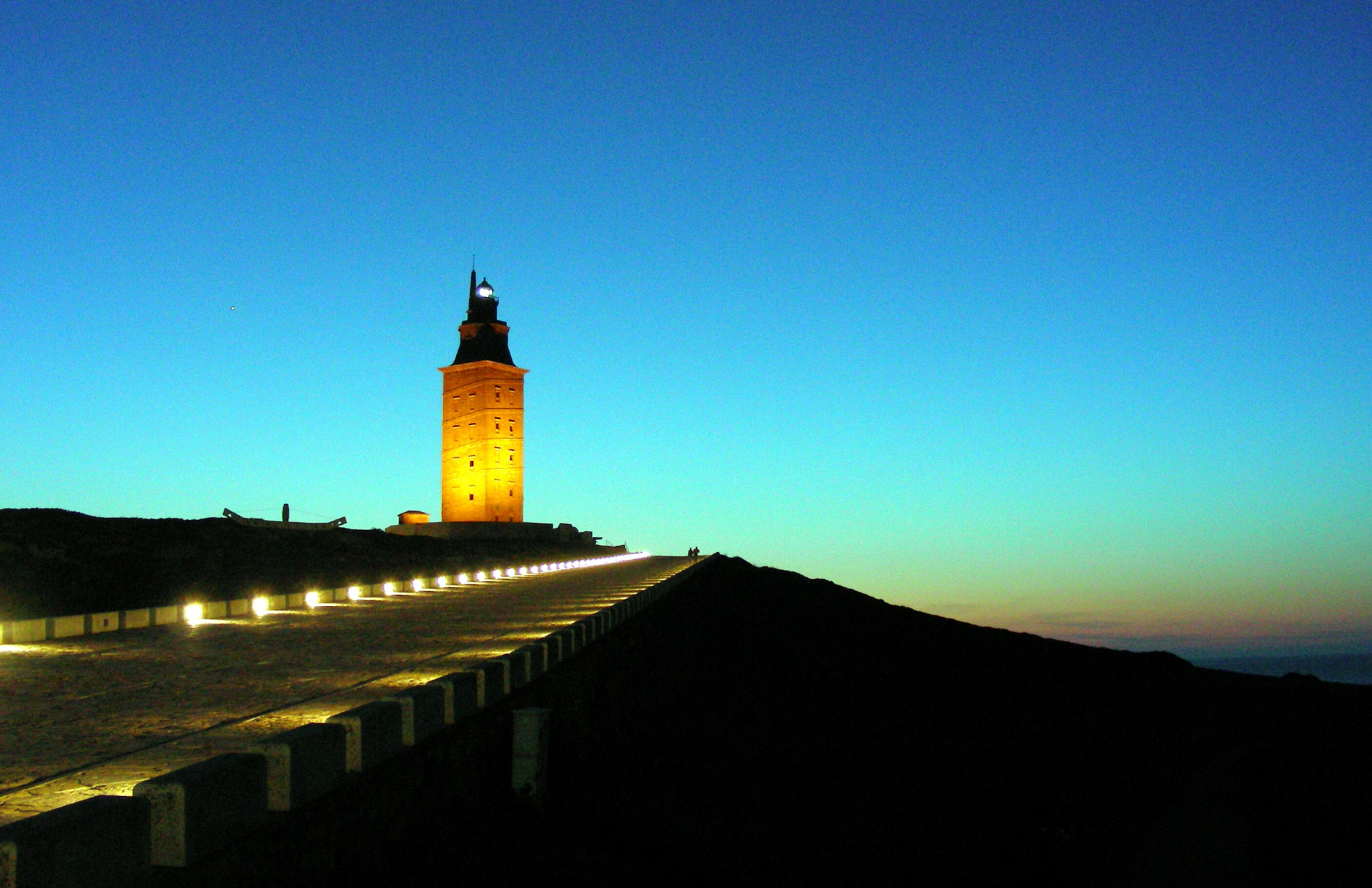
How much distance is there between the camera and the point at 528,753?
34.7 feet

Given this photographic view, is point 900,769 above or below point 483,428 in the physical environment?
below

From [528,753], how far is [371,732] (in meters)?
3.40

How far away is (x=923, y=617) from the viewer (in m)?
47.8

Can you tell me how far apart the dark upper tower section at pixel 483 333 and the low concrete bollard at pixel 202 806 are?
88.0 m

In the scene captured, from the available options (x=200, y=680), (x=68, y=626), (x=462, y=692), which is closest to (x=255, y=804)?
(x=462, y=692)

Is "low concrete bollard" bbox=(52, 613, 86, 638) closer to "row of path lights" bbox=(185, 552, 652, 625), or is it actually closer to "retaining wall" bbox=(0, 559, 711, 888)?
"row of path lights" bbox=(185, 552, 652, 625)

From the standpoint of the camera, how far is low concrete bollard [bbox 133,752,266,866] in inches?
203

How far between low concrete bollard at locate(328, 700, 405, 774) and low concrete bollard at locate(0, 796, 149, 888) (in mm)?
2049

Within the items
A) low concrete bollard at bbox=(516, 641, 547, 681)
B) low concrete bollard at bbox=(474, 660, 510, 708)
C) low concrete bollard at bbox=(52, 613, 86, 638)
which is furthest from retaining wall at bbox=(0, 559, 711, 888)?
low concrete bollard at bbox=(52, 613, 86, 638)

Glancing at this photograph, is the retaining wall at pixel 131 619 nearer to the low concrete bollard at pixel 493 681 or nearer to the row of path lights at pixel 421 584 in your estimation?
the row of path lights at pixel 421 584

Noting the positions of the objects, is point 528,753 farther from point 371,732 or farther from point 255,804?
point 255,804

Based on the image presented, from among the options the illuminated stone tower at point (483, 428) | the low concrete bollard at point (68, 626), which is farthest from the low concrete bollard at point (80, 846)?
the illuminated stone tower at point (483, 428)

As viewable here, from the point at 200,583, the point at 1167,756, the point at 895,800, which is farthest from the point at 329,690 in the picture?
the point at 200,583

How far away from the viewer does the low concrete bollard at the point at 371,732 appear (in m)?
7.16
